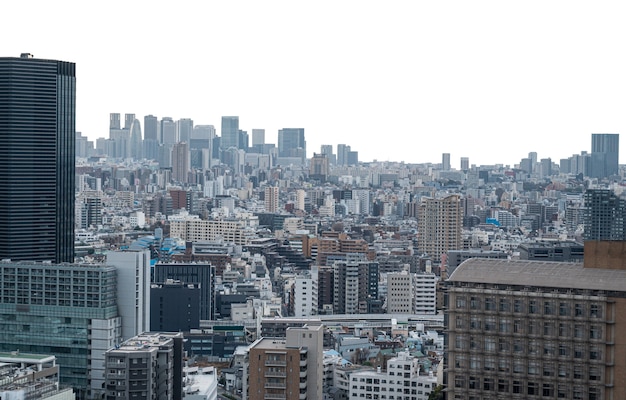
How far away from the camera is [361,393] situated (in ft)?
66.7

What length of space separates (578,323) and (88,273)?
27.5 feet

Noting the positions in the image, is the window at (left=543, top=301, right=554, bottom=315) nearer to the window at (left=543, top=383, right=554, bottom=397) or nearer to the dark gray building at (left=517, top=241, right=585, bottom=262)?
the window at (left=543, top=383, right=554, bottom=397)

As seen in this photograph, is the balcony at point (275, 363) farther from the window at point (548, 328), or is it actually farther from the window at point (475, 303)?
the window at point (548, 328)

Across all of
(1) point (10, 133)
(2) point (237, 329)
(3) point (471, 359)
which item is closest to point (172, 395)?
(3) point (471, 359)

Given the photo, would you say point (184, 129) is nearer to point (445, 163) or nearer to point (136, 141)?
point (136, 141)

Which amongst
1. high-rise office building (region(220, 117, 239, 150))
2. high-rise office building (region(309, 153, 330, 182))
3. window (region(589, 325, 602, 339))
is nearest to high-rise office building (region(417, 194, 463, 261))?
window (region(589, 325, 602, 339))

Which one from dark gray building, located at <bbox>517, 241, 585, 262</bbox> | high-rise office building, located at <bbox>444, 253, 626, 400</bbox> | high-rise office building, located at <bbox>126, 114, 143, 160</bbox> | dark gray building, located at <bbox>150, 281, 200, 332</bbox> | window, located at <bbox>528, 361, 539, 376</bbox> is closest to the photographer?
high-rise office building, located at <bbox>444, 253, 626, 400</bbox>

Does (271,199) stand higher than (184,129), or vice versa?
(184,129)

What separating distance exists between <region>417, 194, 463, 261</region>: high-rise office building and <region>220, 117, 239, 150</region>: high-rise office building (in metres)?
58.2

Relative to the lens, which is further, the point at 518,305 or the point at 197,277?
the point at 197,277

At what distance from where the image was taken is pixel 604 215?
34.3 m

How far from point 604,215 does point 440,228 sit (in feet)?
42.4

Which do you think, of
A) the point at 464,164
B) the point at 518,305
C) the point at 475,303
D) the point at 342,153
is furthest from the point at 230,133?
the point at 518,305

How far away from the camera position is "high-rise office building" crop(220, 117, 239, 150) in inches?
4114
